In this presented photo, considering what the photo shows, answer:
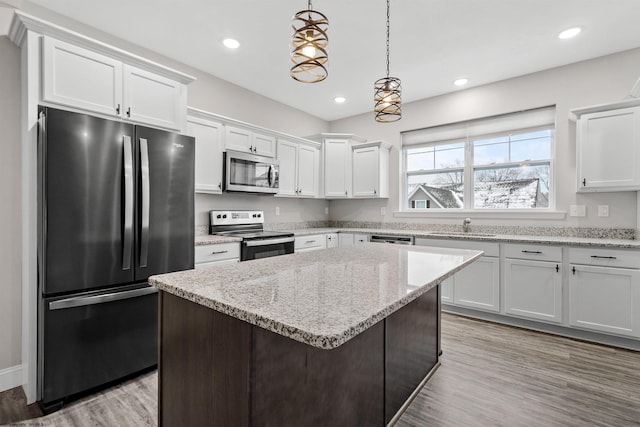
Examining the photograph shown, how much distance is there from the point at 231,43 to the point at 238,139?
1.00m

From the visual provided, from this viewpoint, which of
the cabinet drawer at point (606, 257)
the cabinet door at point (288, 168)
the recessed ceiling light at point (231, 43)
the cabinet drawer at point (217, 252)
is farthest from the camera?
the cabinet door at point (288, 168)

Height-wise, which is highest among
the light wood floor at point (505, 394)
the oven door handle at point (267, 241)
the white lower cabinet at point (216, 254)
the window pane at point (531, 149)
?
the window pane at point (531, 149)

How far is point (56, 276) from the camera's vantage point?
185 centimetres

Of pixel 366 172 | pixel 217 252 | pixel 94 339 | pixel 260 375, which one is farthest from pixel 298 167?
pixel 260 375

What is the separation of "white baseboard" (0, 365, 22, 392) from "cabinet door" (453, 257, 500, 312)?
390 cm

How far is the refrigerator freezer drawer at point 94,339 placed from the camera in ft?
6.09

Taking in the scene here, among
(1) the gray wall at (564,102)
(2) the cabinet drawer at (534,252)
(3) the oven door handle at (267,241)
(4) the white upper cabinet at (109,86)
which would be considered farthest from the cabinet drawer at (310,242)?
(2) the cabinet drawer at (534,252)

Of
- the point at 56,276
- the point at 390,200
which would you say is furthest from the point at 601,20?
the point at 56,276

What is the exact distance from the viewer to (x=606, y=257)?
2.74 m

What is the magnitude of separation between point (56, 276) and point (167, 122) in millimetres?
1399

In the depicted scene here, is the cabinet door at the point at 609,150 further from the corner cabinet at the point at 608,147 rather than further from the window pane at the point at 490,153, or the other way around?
the window pane at the point at 490,153

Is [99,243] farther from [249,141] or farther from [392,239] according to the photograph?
[392,239]

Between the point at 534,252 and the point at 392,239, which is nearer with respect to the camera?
the point at 534,252

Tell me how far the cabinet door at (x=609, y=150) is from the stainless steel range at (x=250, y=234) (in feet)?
10.3
